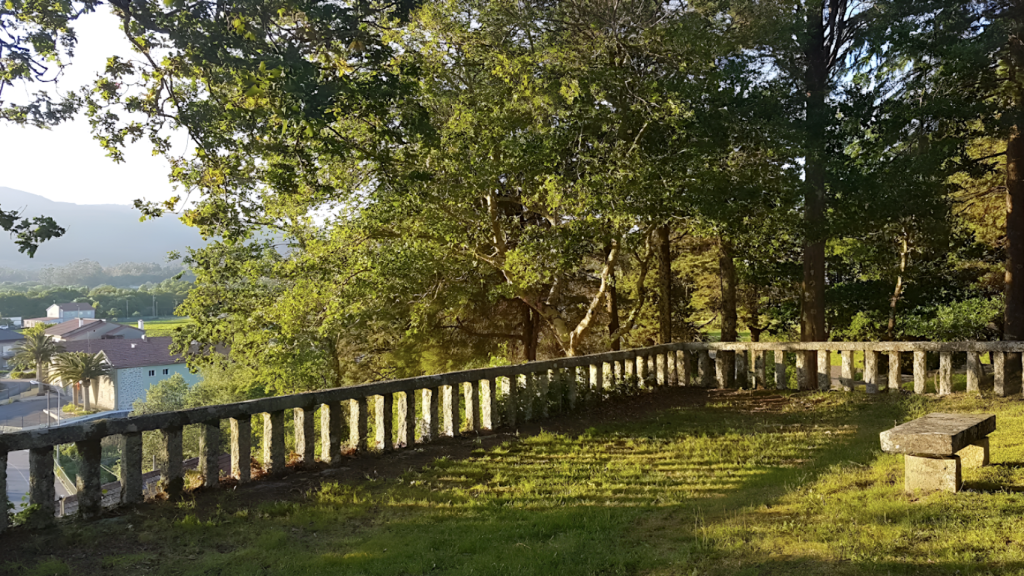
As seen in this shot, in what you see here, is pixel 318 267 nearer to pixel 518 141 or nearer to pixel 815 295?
pixel 518 141

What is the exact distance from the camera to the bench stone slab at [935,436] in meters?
4.97

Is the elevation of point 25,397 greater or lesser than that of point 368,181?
lesser

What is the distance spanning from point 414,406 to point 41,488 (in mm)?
4017

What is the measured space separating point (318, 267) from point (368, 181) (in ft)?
9.25

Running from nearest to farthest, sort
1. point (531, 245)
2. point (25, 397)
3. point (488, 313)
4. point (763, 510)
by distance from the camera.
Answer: point (763, 510), point (531, 245), point (488, 313), point (25, 397)

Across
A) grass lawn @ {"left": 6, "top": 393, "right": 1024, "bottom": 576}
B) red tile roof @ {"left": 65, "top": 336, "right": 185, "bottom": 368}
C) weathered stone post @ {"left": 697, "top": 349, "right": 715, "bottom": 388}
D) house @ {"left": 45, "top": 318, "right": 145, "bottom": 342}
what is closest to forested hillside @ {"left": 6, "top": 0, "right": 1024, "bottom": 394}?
weathered stone post @ {"left": 697, "top": 349, "right": 715, "bottom": 388}

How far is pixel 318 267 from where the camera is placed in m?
15.7

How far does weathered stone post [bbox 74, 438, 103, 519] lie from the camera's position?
554cm

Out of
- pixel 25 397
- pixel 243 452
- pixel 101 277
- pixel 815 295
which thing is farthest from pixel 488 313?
pixel 101 277

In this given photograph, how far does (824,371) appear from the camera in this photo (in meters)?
12.1

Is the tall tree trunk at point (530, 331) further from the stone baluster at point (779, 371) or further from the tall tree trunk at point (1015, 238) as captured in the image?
the tall tree trunk at point (1015, 238)

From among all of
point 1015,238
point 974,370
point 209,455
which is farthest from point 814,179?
point 209,455

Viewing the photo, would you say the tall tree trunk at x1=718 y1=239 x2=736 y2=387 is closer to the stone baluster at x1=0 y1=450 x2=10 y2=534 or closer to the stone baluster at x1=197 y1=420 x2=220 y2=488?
the stone baluster at x1=197 y1=420 x2=220 y2=488

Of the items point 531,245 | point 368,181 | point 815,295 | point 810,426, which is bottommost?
point 810,426
